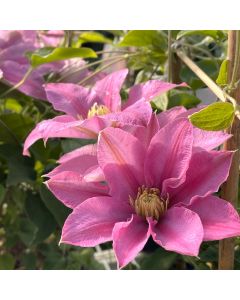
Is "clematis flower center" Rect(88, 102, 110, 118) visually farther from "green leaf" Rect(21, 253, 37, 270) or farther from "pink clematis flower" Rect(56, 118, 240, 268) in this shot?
"green leaf" Rect(21, 253, 37, 270)

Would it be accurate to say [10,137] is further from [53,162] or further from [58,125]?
[58,125]

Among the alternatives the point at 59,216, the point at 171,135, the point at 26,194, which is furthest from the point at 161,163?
the point at 26,194

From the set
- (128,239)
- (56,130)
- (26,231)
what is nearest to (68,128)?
(56,130)

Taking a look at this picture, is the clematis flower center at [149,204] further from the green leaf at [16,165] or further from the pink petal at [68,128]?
the green leaf at [16,165]

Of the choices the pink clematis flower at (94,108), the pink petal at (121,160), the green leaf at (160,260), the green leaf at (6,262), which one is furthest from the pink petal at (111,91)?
the green leaf at (6,262)

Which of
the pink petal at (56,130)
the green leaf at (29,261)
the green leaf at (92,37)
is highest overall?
the pink petal at (56,130)

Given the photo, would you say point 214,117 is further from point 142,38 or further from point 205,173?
point 142,38
